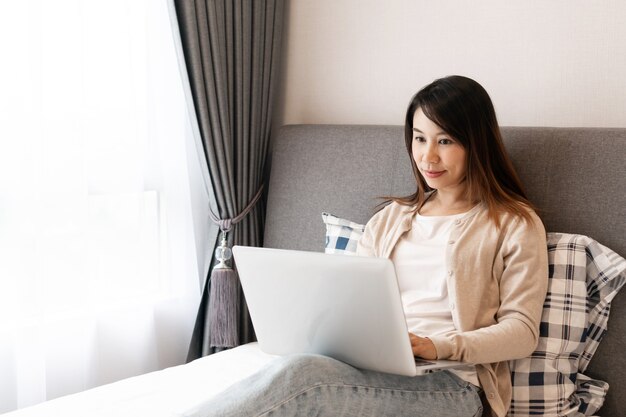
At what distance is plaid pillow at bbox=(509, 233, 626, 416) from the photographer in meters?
1.78

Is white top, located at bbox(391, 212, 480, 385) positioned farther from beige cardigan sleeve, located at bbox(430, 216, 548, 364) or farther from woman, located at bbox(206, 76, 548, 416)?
beige cardigan sleeve, located at bbox(430, 216, 548, 364)

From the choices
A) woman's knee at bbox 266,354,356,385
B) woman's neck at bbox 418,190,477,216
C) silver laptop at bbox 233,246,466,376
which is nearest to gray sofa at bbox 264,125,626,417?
woman's neck at bbox 418,190,477,216

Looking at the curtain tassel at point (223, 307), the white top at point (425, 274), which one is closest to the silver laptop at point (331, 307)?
the white top at point (425, 274)

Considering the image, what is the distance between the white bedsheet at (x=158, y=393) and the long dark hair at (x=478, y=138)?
814 millimetres

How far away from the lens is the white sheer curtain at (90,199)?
2.15 metres

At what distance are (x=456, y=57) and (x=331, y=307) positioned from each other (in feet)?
3.49

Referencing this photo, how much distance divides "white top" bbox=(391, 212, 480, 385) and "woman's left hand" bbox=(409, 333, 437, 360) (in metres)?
0.14

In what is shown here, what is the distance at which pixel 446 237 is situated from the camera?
75.9 inches

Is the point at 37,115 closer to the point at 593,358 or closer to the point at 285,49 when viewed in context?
the point at 285,49

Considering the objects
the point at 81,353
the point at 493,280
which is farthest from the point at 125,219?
the point at 493,280

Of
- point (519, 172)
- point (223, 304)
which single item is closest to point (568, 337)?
point (519, 172)

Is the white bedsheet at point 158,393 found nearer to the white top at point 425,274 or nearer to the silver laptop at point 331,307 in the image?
the silver laptop at point 331,307

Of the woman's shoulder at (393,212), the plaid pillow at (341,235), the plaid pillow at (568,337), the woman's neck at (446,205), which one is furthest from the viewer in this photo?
the plaid pillow at (341,235)

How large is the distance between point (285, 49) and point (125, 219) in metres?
0.89
